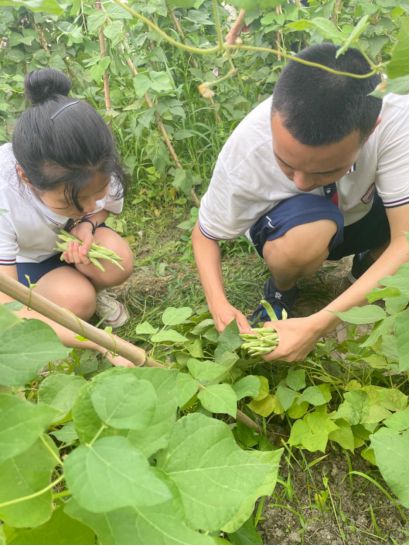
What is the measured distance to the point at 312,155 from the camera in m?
1.21

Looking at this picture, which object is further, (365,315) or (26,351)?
(365,315)

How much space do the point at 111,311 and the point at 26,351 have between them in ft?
4.60

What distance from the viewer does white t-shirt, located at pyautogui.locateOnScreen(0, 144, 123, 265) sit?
64.4 inches

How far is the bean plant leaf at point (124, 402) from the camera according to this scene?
528mm

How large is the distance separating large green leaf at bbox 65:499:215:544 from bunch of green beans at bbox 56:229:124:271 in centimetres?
127

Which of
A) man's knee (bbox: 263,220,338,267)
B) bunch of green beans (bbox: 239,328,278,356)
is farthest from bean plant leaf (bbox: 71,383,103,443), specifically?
man's knee (bbox: 263,220,338,267)

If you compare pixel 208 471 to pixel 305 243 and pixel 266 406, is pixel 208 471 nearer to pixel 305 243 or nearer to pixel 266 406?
pixel 266 406

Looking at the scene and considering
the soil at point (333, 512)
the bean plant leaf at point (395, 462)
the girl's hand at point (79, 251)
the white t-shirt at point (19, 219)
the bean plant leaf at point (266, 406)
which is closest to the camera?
the bean plant leaf at point (395, 462)

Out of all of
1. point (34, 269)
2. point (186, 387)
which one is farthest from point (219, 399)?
point (34, 269)

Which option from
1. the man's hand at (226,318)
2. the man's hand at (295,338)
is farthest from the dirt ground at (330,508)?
the man's hand at (226,318)

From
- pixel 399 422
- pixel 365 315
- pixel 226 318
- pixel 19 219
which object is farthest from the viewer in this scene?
pixel 19 219

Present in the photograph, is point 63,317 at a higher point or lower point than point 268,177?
higher

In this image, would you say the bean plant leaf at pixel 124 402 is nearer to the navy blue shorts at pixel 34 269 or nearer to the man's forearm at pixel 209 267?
the man's forearm at pixel 209 267

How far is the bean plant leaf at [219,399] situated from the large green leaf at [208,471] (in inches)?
13.7
